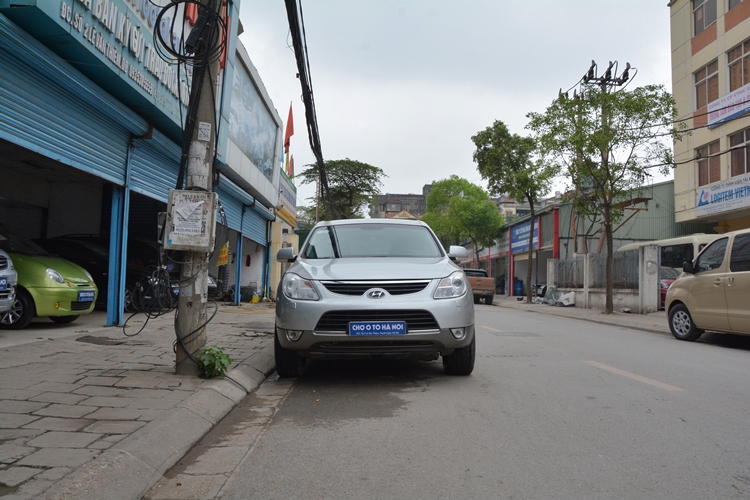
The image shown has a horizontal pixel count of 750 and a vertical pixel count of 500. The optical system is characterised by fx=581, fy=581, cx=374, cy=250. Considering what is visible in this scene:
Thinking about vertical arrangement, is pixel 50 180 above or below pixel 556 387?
above

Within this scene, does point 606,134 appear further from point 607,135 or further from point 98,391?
point 98,391

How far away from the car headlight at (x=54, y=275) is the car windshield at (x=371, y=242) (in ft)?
12.3

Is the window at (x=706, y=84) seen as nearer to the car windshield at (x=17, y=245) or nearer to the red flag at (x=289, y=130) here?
the red flag at (x=289, y=130)

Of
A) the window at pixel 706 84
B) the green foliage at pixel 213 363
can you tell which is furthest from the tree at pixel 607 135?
the green foliage at pixel 213 363

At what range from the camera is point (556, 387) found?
5.39 m

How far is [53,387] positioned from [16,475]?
6.59 feet

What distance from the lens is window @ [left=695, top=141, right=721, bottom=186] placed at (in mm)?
23094

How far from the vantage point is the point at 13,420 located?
12.0 ft

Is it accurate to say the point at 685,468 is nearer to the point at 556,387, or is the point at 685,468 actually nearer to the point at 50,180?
the point at 556,387

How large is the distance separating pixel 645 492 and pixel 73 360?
17.1 feet

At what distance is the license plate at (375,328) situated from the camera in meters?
5.09

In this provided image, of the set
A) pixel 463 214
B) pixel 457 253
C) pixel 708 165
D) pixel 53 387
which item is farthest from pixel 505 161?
pixel 53 387

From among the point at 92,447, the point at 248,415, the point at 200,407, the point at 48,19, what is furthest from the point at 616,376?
the point at 48,19

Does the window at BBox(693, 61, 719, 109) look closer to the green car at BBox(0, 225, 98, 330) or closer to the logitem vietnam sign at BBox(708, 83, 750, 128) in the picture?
the logitem vietnam sign at BBox(708, 83, 750, 128)
